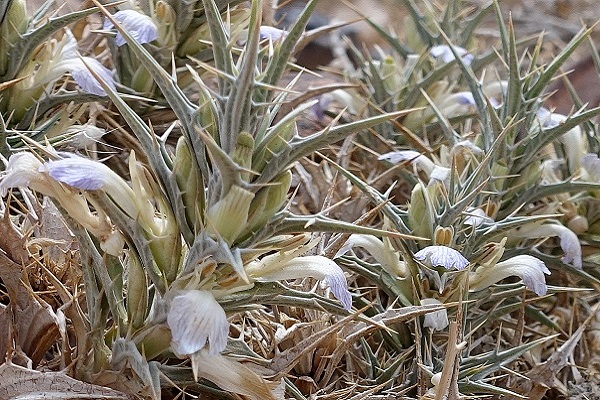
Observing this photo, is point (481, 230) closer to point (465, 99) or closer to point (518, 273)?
point (518, 273)

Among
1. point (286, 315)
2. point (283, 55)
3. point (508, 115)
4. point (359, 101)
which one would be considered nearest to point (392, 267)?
point (286, 315)

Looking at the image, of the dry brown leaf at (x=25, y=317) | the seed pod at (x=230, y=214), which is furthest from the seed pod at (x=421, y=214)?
the dry brown leaf at (x=25, y=317)

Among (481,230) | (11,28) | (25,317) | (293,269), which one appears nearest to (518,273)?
(481,230)

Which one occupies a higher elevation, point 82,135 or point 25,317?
point 82,135

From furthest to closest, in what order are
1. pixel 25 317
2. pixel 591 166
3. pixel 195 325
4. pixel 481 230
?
pixel 591 166
pixel 481 230
pixel 25 317
pixel 195 325

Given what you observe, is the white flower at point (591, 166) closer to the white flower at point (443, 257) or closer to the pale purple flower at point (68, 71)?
the white flower at point (443, 257)

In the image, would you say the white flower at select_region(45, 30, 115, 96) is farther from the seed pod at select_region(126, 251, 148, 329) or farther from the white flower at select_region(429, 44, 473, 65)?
the white flower at select_region(429, 44, 473, 65)

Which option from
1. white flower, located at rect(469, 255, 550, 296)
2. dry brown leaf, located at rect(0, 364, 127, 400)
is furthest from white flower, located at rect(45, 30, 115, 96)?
white flower, located at rect(469, 255, 550, 296)
